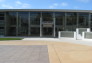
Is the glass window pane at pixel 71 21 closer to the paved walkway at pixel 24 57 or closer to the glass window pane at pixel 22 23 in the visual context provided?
the glass window pane at pixel 22 23

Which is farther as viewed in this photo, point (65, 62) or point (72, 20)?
point (72, 20)

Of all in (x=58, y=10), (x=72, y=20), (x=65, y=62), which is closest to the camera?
(x=65, y=62)

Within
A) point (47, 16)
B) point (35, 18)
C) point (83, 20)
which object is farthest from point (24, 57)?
point (83, 20)

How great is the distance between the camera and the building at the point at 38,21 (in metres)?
35.9

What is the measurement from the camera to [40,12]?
35906 millimetres

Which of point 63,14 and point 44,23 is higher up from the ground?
point 63,14

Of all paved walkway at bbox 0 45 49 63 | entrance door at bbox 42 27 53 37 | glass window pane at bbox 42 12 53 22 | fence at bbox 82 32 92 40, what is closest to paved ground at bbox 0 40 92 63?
paved walkway at bbox 0 45 49 63

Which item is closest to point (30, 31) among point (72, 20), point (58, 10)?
point (58, 10)

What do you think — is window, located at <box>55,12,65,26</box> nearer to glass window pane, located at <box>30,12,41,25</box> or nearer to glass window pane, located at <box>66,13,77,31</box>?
glass window pane, located at <box>66,13,77,31</box>

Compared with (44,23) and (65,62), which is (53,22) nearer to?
(44,23)

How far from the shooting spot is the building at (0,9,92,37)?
35.9 meters

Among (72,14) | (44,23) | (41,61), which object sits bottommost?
(41,61)

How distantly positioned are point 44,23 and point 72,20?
771cm

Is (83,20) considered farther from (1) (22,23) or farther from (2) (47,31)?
(1) (22,23)
